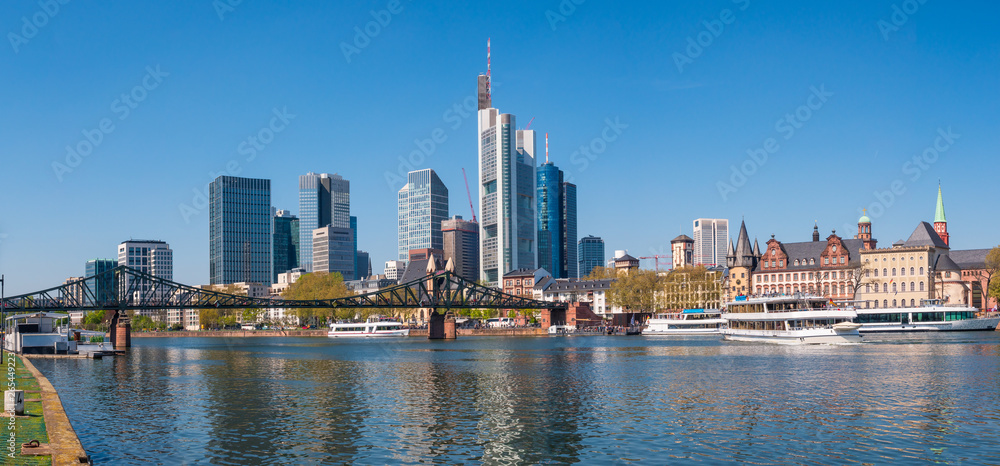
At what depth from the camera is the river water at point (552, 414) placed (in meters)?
35.4

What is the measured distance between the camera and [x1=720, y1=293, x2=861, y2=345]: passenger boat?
12319 cm

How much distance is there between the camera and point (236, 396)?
58.3 m

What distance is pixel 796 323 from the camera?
128625 mm

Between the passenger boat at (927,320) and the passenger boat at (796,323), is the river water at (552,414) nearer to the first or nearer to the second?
the passenger boat at (796,323)

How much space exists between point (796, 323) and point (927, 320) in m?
74.7

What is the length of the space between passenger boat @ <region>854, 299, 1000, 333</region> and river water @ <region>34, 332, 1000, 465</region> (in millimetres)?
105474

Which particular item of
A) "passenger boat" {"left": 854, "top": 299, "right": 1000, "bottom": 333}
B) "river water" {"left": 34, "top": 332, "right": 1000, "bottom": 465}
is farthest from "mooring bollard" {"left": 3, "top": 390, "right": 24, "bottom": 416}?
"passenger boat" {"left": 854, "top": 299, "right": 1000, "bottom": 333}

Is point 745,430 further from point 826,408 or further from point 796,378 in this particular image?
point 796,378

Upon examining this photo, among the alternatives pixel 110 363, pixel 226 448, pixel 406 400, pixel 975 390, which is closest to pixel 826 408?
pixel 975 390

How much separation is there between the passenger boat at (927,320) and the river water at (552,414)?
10547 cm

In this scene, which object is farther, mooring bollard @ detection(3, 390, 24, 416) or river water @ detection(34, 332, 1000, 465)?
mooring bollard @ detection(3, 390, 24, 416)

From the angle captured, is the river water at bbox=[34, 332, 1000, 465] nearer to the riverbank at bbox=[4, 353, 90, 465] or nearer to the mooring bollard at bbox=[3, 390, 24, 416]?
the riverbank at bbox=[4, 353, 90, 465]

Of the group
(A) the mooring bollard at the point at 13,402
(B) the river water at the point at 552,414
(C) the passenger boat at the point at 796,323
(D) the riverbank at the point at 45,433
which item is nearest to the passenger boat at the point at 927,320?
(C) the passenger boat at the point at 796,323

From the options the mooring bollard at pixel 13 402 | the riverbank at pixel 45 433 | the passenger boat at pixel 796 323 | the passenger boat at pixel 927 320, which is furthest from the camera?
the passenger boat at pixel 927 320
